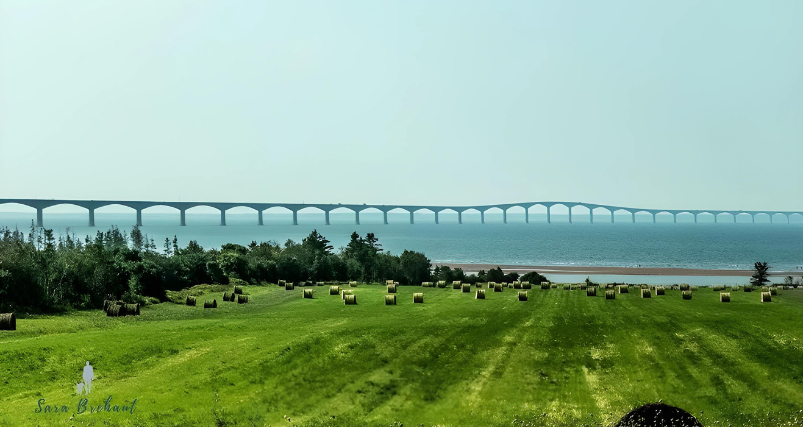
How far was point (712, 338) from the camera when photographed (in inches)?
981

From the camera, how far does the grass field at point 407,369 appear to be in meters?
17.8

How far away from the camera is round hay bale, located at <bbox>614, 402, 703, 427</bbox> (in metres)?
14.1

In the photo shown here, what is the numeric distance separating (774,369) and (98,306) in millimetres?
36971

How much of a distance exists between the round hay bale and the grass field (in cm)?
314

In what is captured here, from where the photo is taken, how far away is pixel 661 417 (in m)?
14.2

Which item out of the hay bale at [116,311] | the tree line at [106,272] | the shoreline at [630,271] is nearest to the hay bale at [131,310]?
the hay bale at [116,311]

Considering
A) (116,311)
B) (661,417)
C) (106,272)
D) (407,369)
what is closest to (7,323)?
(116,311)

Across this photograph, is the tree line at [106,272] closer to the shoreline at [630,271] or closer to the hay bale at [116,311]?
the hay bale at [116,311]

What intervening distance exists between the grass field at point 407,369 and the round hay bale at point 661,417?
10.3 ft

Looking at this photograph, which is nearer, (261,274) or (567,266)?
(261,274)

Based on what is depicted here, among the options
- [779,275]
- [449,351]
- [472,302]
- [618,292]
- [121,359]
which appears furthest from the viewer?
[779,275]

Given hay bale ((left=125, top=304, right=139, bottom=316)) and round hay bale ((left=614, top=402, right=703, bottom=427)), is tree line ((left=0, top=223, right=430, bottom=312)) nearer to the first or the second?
hay bale ((left=125, top=304, right=139, bottom=316))

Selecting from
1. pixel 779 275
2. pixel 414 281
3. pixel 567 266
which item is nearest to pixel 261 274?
pixel 414 281

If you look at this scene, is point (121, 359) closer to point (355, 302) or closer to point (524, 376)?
point (524, 376)
